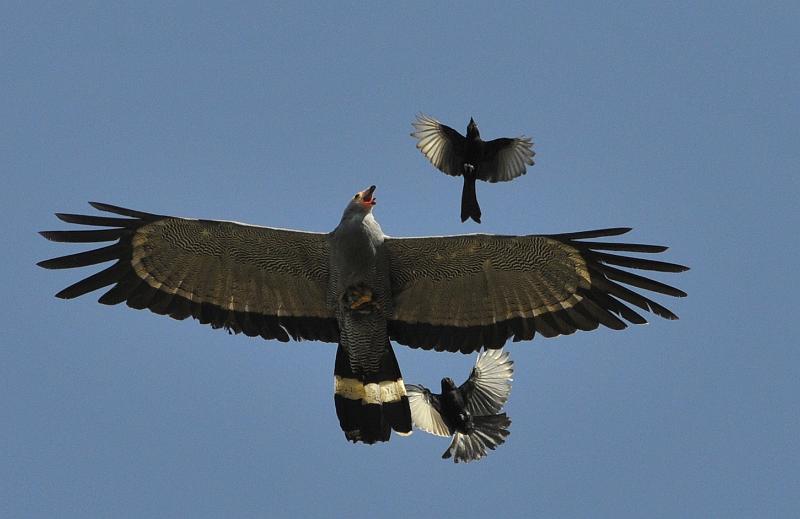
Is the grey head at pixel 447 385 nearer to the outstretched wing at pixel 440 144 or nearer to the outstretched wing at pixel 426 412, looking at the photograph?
the outstretched wing at pixel 426 412

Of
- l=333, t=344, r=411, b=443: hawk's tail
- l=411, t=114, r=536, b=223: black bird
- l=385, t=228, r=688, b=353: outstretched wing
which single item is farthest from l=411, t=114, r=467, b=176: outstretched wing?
l=333, t=344, r=411, b=443: hawk's tail

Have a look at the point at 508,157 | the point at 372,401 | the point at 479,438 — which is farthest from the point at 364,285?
the point at 479,438

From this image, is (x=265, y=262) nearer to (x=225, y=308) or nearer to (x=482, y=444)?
(x=225, y=308)

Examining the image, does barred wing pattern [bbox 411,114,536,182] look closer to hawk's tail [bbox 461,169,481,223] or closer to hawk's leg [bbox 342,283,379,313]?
hawk's tail [bbox 461,169,481,223]

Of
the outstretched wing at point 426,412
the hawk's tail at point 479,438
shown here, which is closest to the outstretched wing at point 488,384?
the hawk's tail at point 479,438

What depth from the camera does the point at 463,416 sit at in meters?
17.1

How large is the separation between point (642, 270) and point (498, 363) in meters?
3.57

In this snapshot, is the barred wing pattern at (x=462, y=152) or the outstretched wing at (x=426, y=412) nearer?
the barred wing pattern at (x=462, y=152)

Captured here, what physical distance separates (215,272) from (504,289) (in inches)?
145

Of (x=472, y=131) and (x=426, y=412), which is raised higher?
(x=472, y=131)

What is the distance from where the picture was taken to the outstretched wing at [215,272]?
50.5ft

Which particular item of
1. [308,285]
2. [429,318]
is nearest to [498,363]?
[429,318]

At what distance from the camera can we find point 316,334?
16016 mm

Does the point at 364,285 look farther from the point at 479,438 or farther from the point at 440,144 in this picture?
the point at 479,438
